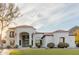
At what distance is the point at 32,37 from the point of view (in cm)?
396

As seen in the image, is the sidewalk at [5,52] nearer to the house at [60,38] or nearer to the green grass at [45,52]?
the green grass at [45,52]

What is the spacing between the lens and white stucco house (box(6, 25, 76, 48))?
393 centimetres

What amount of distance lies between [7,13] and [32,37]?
19.9 inches

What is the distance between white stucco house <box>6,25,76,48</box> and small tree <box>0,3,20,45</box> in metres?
0.11

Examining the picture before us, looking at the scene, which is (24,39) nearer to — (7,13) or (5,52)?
(5,52)

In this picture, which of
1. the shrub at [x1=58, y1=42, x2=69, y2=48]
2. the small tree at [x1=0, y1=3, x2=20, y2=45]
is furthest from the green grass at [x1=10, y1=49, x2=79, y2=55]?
the small tree at [x1=0, y1=3, x2=20, y2=45]

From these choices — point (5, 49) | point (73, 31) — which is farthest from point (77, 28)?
point (5, 49)

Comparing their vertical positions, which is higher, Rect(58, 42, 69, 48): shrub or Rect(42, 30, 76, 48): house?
Rect(42, 30, 76, 48): house

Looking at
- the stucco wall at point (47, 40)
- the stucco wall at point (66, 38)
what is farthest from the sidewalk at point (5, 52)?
the stucco wall at point (66, 38)

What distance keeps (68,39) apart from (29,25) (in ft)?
1.92

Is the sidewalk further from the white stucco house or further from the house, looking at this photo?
the house

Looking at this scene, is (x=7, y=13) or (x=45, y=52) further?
(x=7, y=13)

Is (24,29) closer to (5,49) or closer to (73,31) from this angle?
(5,49)

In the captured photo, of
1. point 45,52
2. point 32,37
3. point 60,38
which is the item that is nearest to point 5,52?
point 32,37
